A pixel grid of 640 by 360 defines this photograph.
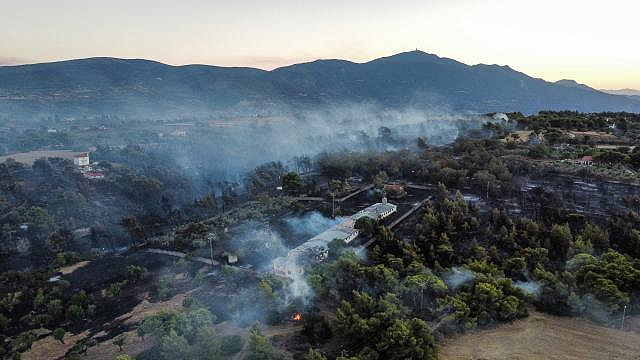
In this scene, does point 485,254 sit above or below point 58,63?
below

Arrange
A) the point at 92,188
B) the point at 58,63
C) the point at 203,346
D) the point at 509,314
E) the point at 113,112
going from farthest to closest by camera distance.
Answer: the point at 58,63 → the point at 113,112 → the point at 92,188 → the point at 509,314 → the point at 203,346

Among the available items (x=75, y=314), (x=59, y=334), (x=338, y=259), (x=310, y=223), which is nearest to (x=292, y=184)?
(x=310, y=223)

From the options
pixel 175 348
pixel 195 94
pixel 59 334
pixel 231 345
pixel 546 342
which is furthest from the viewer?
pixel 195 94

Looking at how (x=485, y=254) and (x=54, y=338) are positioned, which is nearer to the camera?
(x=54, y=338)

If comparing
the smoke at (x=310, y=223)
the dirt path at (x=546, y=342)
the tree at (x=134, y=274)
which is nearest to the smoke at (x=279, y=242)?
the smoke at (x=310, y=223)

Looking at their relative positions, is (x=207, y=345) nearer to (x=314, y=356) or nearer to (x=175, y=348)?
(x=175, y=348)

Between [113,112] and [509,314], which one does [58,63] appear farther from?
[509,314]

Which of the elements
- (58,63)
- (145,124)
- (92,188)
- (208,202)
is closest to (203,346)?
(208,202)
